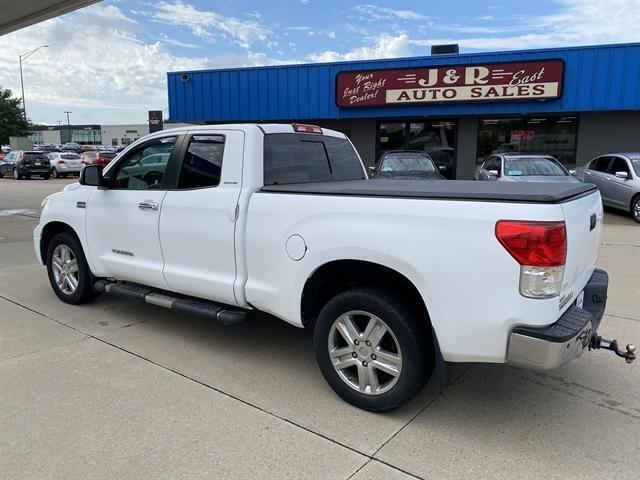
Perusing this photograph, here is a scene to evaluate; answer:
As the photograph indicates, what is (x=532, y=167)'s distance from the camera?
12.1 m

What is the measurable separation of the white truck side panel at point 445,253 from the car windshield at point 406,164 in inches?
370

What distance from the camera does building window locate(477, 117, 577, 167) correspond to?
17.2 m

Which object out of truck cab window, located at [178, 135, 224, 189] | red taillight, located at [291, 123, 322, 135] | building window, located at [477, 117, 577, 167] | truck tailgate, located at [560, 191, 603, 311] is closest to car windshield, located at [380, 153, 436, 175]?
building window, located at [477, 117, 577, 167]

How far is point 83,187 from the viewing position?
532cm

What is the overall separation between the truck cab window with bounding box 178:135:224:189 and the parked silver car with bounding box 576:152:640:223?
1143 centimetres

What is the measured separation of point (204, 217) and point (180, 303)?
0.80m

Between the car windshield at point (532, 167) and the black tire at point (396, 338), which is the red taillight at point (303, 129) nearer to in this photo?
the black tire at point (396, 338)

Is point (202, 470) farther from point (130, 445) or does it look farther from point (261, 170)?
point (261, 170)

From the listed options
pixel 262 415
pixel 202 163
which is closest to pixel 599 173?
pixel 202 163

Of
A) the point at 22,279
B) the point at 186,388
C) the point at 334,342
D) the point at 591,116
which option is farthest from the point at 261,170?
the point at 591,116

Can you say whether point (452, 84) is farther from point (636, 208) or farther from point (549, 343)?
point (549, 343)

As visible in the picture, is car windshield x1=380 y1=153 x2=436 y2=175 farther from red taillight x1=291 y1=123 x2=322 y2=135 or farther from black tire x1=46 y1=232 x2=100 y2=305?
black tire x1=46 y1=232 x2=100 y2=305

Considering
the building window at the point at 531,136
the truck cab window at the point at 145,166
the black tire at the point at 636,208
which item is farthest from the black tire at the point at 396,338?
the building window at the point at 531,136

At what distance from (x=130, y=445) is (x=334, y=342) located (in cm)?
138
